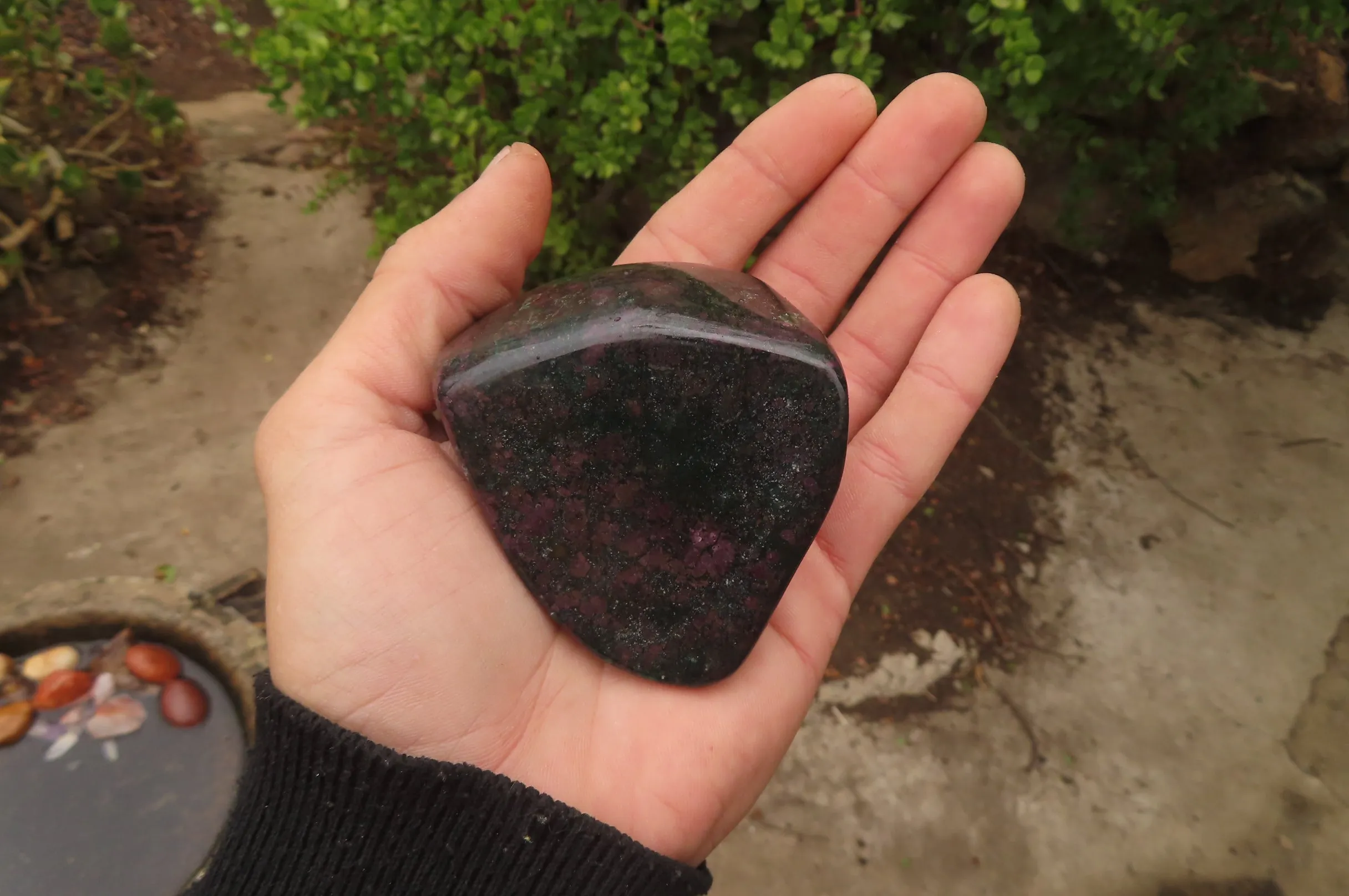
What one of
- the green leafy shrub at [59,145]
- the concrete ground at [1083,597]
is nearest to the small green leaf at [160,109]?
the green leafy shrub at [59,145]

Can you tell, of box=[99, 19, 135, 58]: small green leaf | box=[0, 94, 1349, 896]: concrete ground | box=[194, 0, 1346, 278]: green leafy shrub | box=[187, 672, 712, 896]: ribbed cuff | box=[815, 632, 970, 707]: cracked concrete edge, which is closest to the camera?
box=[187, 672, 712, 896]: ribbed cuff

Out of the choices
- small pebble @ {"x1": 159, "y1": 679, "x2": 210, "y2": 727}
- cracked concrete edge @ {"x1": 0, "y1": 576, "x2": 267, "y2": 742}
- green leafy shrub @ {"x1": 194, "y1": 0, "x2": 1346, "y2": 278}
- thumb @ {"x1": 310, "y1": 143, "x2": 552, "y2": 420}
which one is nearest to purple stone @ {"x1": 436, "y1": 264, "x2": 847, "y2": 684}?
thumb @ {"x1": 310, "y1": 143, "x2": 552, "y2": 420}

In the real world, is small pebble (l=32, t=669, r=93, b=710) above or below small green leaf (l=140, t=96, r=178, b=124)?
below

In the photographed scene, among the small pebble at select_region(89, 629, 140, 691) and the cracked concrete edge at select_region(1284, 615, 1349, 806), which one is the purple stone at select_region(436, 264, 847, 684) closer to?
the small pebble at select_region(89, 629, 140, 691)

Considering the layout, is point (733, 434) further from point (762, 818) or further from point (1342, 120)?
point (1342, 120)

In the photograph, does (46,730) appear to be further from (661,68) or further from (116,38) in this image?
(661,68)

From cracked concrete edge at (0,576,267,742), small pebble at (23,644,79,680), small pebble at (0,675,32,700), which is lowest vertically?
small pebble at (0,675,32,700)
